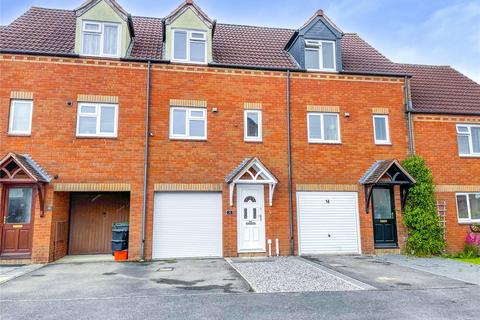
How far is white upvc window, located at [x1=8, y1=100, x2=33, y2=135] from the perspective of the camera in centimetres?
1131

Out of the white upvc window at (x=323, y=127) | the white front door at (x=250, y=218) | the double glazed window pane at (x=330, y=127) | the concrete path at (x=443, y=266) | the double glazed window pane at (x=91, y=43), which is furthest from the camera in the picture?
the double glazed window pane at (x=330, y=127)

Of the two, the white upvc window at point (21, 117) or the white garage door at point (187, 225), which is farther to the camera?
the white garage door at point (187, 225)

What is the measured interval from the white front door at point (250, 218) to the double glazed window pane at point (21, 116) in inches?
287

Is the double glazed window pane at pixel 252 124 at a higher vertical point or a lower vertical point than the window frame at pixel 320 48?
lower

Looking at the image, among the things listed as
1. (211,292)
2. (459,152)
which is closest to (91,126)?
(211,292)

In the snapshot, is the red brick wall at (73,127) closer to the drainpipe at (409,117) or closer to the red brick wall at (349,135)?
the red brick wall at (349,135)

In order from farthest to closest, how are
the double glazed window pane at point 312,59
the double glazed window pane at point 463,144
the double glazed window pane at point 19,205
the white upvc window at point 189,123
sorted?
1. the double glazed window pane at point 463,144
2. the double glazed window pane at point 312,59
3. the white upvc window at point 189,123
4. the double glazed window pane at point 19,205

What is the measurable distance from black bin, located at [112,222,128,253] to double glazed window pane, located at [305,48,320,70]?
8.94 meters

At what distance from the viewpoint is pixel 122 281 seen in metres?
8.34

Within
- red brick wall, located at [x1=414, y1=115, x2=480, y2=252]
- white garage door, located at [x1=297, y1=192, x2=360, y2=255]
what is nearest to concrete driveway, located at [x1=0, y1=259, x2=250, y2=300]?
white garage door, located at [x1=297, y1=192, x2=360, y2=255]

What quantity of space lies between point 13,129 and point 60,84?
2.07 metres

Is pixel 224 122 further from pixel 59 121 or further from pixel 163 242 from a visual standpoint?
pixel 59 121

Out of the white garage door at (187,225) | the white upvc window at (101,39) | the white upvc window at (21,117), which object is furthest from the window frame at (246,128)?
the white upvc window at (21,117)

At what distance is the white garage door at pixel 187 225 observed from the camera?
38.5 feet
